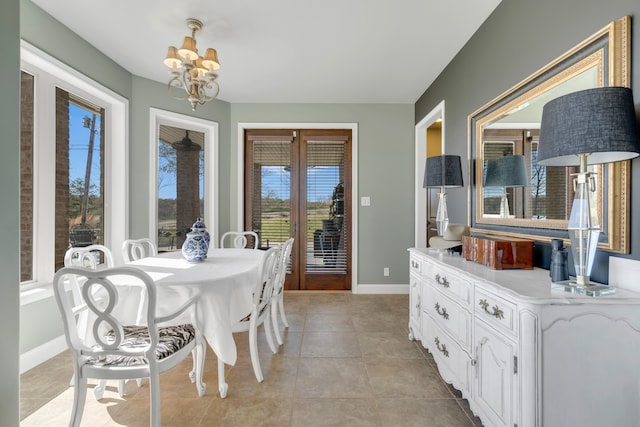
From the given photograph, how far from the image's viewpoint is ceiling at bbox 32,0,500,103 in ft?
7.21

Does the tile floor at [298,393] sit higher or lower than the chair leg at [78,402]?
lower

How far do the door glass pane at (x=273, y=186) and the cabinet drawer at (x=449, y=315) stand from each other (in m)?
2.38

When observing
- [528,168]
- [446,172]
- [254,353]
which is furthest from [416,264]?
Answer: [254,353]

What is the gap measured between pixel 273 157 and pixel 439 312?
9.86 ft

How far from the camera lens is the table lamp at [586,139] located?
1.07 m

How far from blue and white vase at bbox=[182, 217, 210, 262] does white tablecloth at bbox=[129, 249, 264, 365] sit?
227 millimetres

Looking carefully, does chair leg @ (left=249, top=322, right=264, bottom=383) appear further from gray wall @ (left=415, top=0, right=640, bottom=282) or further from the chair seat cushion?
gray wall @ (left=415, top=0, right=640, bottom=282)

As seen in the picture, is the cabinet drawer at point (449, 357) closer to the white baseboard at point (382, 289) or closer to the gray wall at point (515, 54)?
the gray wall at point (515, 54)

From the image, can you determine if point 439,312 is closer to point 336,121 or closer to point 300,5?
point 300,5

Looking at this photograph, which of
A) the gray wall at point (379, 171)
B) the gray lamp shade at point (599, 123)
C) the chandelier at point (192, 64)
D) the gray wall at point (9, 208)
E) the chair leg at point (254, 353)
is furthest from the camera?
the gray wall at point (379, 171)

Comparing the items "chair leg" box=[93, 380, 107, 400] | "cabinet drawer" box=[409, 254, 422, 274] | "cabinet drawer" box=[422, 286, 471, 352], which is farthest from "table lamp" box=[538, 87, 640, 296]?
"chair leg" box=[93, 380, 107, 400]

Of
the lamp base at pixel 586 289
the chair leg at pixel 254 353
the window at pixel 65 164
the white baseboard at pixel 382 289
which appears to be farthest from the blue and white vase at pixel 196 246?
the white baseboard at pixel 382 289

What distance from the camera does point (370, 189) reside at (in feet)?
13.6

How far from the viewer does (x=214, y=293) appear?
1.69 m
